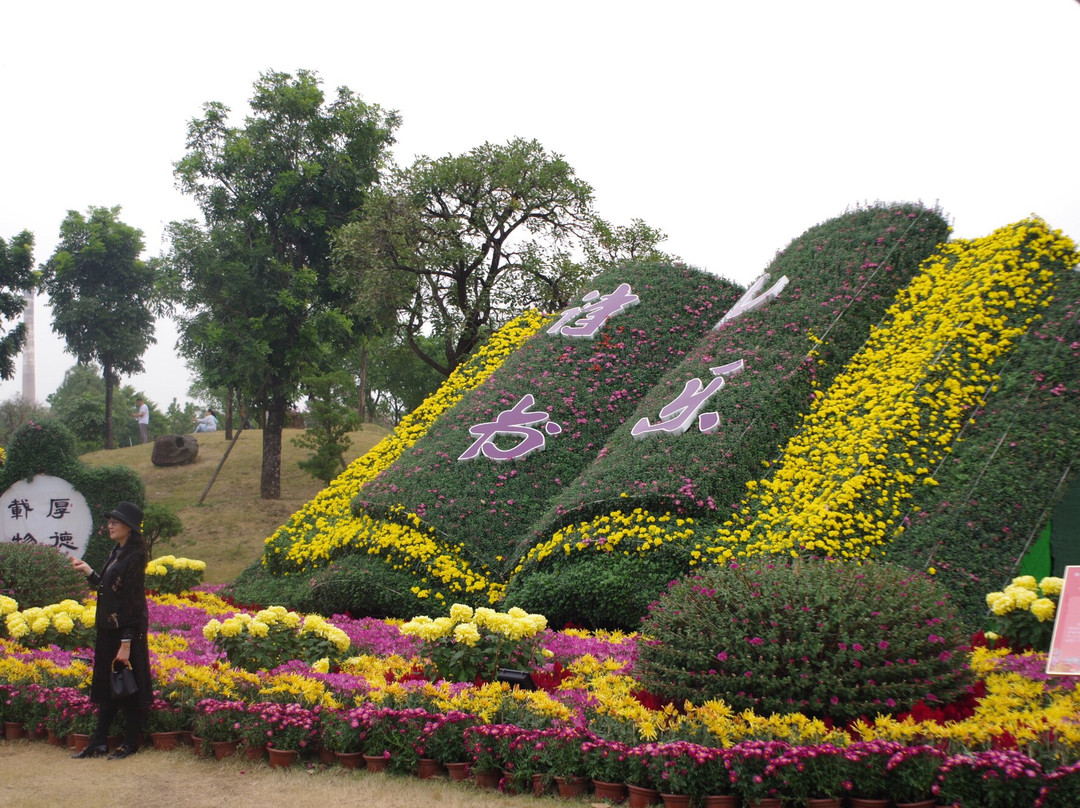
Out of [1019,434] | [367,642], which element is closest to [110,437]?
[367,642]

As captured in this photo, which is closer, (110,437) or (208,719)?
(208,719)

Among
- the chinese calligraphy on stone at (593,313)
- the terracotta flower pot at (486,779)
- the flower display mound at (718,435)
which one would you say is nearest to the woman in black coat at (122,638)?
the terracotta flower pot at (486,779)

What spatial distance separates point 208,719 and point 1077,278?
30.5 ft

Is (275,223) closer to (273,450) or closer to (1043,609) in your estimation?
(273,450)

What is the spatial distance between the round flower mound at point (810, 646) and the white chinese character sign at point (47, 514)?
9464mm

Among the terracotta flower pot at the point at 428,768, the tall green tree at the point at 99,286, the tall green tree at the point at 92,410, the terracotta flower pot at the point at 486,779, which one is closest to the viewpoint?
the terracotta flower pot at the point at 486,779

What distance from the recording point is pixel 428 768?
15.6 ft

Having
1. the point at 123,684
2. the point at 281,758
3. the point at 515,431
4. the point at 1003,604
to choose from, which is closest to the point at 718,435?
the point at 515,431

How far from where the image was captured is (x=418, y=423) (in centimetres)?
1373

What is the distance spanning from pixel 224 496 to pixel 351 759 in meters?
17.8

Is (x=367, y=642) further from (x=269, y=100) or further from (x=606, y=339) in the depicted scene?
(x=269, y=100)

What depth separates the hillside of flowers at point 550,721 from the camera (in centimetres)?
397

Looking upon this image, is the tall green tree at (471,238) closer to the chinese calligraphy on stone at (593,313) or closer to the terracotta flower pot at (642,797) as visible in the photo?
the chinese calligraphy on stone at (593,313)

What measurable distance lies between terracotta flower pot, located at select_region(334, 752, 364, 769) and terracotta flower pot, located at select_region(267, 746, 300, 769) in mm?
292
